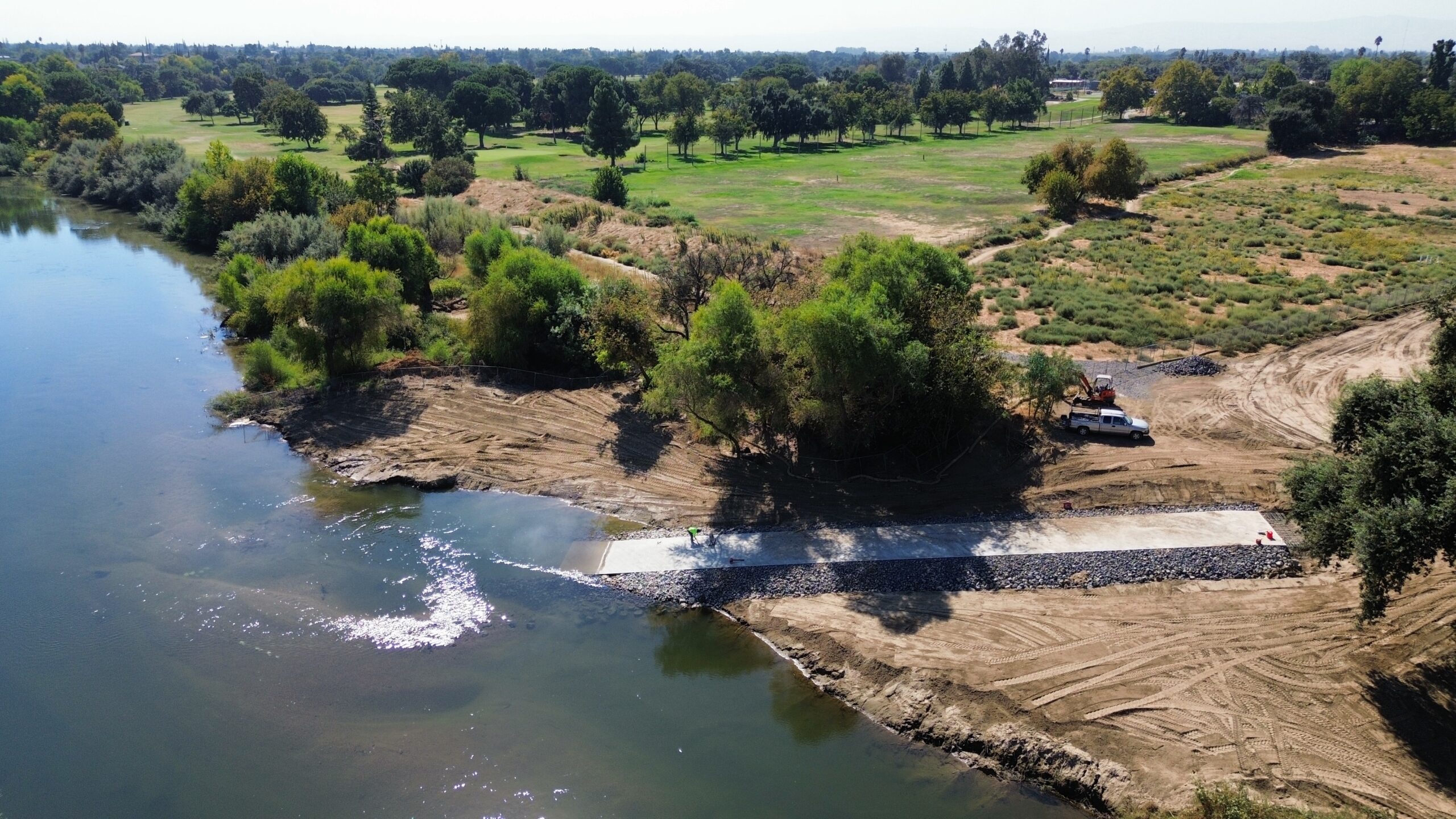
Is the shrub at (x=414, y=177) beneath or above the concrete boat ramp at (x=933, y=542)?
above

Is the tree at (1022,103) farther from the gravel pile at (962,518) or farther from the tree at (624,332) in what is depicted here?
the gravel pile at (962,518)

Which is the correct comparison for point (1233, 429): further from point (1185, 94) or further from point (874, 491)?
point (1185, 94)

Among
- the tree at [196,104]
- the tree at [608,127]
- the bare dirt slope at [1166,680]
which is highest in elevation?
the tree at [196,104]

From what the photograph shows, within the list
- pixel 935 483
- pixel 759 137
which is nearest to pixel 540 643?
pixel 935 483

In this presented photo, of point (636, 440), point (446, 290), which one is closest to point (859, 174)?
point (446, 290)

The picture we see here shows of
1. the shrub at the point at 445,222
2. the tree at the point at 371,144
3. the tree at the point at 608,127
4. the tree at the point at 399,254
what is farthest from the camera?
the tree at the point at 608,127

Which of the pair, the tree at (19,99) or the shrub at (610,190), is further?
the tree at (19,99)

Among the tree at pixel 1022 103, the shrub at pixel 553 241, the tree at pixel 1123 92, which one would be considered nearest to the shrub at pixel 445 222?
the shrub at pixel 553 241

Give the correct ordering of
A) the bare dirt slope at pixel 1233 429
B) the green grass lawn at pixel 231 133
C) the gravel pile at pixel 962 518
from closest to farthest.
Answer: the gravel pile at pixel 962 518 < the bare dirt slope at pixel 1233 429 < the green grass lawn at pixel 231 133
